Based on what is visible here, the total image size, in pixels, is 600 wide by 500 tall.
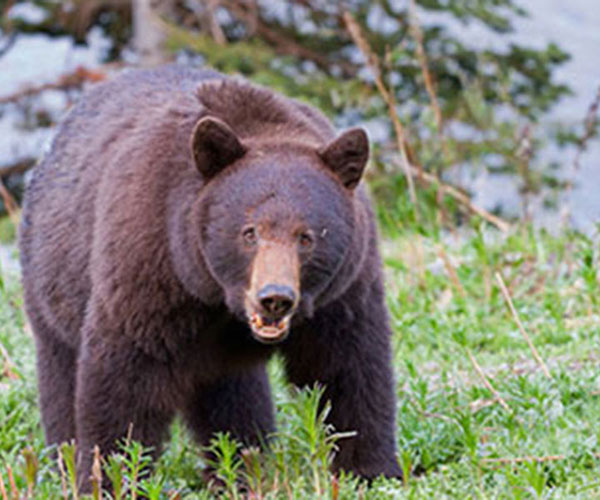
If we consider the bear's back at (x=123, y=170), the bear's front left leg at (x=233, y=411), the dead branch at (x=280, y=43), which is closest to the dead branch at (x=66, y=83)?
the dead branch at (x=280, y=43)

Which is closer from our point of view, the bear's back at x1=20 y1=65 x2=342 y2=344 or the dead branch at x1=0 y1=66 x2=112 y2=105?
the bear's back at x1=20 y1=65 x2=342 y2=344

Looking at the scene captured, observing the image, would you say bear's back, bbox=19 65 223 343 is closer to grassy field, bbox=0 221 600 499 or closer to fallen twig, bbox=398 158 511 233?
grassy field, bbox=0 221 600 499

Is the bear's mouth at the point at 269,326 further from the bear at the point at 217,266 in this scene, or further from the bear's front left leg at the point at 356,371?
the bear's front left leg at the point at 356,371

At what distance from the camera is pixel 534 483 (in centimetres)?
363

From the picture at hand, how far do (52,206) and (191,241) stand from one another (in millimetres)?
1343

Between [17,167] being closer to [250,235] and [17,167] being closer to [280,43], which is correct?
[280,43]

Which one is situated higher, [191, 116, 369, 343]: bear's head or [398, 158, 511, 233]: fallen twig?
[191, 116, 369, 343]: bear's head

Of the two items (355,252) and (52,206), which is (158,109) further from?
(355,252)

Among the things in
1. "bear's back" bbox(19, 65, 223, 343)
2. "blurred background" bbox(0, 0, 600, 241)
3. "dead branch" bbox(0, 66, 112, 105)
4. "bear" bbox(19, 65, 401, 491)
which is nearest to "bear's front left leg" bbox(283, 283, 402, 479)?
"bear" bbox(19, 65, 401, 491)

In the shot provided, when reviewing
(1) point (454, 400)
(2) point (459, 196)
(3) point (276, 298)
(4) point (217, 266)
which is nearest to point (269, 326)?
(3) point (276, 298)

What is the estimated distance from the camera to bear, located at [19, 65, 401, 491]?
4312mm

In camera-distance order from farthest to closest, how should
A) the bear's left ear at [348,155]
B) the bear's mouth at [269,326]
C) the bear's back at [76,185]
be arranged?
the bear's back at [76,185] → the bear's left ear at [348,155] → the bear's mouth at [269,326]

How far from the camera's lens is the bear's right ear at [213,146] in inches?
172

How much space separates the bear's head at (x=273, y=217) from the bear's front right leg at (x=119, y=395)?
1.66 feet
